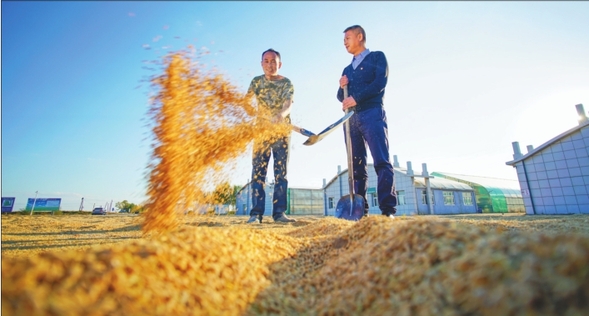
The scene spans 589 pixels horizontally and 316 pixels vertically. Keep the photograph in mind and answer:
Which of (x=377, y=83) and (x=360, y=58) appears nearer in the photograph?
(x=377, y=83)

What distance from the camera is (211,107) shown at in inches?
108

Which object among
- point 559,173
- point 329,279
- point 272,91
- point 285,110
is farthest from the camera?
point 559,173

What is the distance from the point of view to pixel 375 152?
10.9 feet

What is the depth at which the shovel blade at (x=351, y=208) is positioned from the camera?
3434 millimetres

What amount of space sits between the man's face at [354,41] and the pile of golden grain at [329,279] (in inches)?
138

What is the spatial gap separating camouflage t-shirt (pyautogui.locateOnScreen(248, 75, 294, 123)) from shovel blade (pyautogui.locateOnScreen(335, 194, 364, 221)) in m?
1.60

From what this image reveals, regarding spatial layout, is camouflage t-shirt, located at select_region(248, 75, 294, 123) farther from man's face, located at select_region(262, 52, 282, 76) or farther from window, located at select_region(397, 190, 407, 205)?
window, located at select_region(397, 190, 407, 205)

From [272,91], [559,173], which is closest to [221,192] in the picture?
[272,91]

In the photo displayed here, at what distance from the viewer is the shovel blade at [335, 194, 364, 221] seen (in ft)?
11.3

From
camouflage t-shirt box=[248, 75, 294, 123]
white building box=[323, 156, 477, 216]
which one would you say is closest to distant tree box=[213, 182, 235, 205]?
camouflage t-shirt box=[248, 75, 294, 123]

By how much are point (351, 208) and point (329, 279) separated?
2.40 meters

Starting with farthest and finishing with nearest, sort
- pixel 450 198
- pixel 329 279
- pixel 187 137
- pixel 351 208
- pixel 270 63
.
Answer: pixel 450 198
pixel 270 63
pixel 351 208
pixel 187 137
pixel 329 279

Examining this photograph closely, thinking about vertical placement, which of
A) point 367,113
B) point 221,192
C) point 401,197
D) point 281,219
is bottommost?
point 281,219

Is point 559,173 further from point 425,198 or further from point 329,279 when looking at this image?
point 329,279
